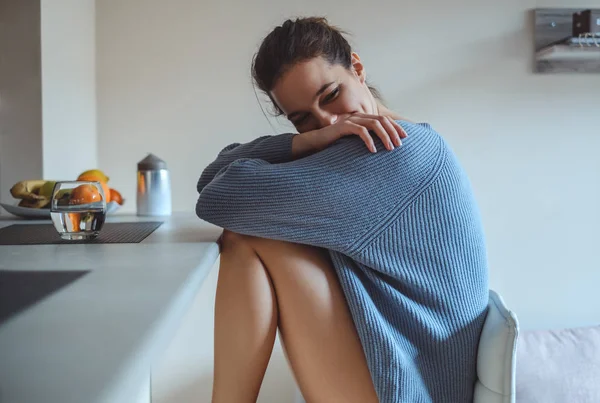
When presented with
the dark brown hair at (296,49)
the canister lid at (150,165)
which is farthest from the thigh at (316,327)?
the canister lid at (150,165)

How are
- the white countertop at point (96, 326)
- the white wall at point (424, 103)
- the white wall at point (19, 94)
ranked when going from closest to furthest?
the white countertop at point (96, 326)
the white wall at point (19, 94)
the white wall at point (424, 103)

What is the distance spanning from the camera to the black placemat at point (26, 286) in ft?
1.53

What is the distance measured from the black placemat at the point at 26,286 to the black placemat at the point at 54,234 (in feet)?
0.91

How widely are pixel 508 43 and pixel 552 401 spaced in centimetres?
128

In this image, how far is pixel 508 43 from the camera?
206 centimetres

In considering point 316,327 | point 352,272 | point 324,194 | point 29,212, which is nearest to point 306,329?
point 316,327

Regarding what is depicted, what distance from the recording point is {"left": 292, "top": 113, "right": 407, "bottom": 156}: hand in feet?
3.07

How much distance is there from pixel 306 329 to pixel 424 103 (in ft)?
4.46

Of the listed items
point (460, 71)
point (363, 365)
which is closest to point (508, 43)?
point (460, 71)

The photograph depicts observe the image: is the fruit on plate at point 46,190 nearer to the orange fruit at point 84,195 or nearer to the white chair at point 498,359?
the orange fruit at point 84,195

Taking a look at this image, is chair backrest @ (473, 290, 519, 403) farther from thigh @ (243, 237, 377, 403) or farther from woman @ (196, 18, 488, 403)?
thigh @ (243, 237, 377, 403)

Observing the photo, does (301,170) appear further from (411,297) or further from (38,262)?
(38,262)

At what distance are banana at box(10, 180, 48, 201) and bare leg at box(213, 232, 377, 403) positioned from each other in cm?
66

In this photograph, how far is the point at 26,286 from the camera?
0.55 metres
